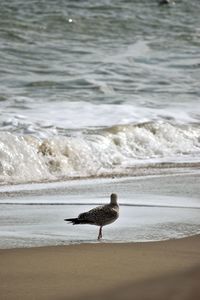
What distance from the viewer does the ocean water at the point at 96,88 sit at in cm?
1220

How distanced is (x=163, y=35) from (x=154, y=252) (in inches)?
728

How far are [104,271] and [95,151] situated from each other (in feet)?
21.6

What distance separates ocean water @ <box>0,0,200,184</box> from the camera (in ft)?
40.0

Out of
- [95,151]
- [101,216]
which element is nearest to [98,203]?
[101,216]

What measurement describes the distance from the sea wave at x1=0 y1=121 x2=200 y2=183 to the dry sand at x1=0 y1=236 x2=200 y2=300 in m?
4.32

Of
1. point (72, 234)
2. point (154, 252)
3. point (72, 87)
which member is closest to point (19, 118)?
point (72, 87)

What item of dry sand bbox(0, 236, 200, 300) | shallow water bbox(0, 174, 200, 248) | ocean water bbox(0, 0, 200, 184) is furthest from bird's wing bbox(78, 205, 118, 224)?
ocean water bbox(0, 0, 200, 184)

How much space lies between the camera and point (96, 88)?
17734mm

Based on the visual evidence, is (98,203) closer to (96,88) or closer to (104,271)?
(104,271)

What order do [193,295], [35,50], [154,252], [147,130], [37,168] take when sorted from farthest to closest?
[35,50] < [147,130] < [37,168] < [154,252] < [193,295]

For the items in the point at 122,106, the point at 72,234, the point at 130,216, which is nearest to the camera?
the point at 72,234

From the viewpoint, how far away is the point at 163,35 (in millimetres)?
24844

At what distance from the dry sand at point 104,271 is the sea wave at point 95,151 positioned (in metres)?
4.32

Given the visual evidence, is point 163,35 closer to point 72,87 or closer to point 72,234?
point 72,87
